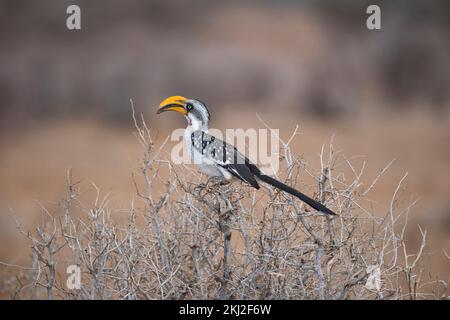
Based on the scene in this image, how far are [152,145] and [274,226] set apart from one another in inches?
36.0

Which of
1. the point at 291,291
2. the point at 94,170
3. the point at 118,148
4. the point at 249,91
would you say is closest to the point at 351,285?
the point at 291,291

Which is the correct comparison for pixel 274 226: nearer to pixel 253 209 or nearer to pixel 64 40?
pixel 253 209

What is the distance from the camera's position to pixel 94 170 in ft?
50.5

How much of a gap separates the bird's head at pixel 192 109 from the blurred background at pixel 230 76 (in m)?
10.2

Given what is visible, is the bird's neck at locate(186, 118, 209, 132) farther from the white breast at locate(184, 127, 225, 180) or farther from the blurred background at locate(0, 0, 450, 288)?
the blurred background at locate(0, 0, 450, 288)

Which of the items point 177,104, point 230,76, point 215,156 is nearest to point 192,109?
point 177,104

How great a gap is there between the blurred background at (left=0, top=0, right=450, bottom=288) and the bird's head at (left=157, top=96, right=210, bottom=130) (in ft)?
33.5

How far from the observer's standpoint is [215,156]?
5.30 metres

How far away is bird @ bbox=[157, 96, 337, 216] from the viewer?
4.85m

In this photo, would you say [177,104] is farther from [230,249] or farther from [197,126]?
[230,249]

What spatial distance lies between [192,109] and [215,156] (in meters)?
0.56

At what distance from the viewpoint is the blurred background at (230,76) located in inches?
673

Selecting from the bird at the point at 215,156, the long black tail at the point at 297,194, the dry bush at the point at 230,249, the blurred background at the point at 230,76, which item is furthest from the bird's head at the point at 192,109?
the blurred background at the point at 230,76

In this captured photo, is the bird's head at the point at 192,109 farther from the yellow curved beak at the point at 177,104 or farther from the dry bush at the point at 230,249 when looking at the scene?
the dry bush at the point at 230,249
